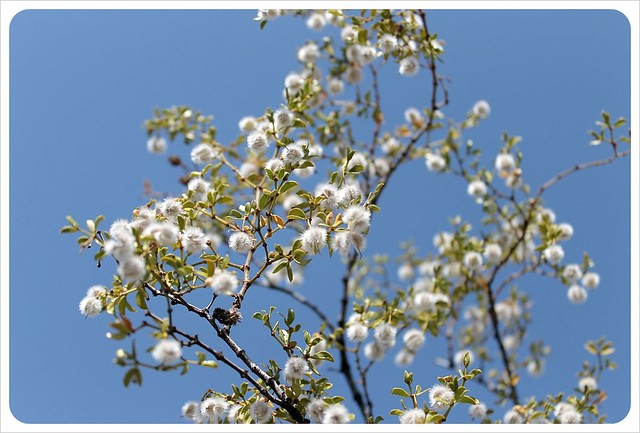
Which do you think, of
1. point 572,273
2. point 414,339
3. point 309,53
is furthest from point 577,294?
point 309,53

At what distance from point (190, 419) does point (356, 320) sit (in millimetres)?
1026

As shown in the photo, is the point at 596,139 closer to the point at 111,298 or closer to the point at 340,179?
the point at 340,179

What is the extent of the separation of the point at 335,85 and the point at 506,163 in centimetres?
133

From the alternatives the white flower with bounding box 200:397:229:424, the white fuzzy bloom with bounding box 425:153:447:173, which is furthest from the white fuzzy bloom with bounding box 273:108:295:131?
the white fuzzy bloom with bounding box 425:153:447:173

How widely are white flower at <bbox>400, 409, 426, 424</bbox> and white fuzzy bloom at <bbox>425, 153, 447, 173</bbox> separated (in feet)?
8.92

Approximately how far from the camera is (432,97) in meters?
3.61

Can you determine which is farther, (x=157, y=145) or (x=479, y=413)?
(x=157, y=145)

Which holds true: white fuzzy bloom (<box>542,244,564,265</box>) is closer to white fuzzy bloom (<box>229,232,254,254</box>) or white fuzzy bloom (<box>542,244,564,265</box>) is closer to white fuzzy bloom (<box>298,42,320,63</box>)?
white fuzzy bloom (<box>298,42,320,63</box>)

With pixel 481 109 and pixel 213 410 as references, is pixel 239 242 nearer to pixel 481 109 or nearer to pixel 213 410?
pixel 213 410

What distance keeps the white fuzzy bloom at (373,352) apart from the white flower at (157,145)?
6.56 feet

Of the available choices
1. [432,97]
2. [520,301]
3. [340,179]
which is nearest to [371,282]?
[520,301]

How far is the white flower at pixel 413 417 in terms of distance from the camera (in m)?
1.80

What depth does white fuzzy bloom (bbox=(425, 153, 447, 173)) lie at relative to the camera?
4316 millimetres

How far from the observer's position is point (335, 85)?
13.4 feet
